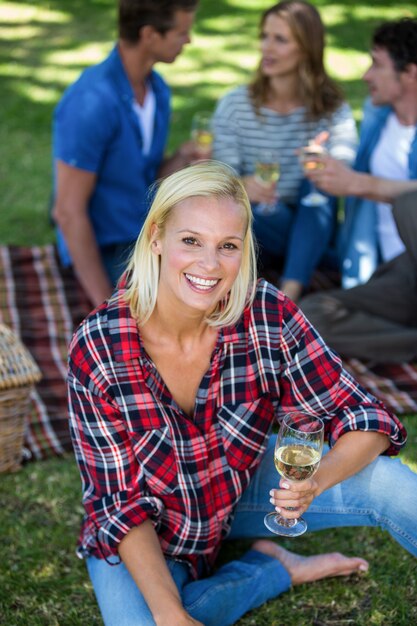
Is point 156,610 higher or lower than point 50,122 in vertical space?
higher

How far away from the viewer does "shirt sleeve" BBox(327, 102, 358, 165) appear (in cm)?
497

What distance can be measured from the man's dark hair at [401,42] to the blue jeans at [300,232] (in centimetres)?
82

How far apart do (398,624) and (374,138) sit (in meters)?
2.63

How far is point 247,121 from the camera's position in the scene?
506cm

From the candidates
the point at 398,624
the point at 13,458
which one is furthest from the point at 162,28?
the point at 398,624

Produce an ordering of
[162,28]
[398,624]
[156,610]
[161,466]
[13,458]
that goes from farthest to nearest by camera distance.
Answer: [162,28] < [13,458] < [398,624] < [161,466] < [156,610]

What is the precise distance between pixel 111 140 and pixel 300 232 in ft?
3.71

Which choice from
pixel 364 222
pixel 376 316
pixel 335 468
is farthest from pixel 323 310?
pixel 335 468

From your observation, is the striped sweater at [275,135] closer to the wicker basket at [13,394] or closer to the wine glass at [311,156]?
the wine glass at [311,156]

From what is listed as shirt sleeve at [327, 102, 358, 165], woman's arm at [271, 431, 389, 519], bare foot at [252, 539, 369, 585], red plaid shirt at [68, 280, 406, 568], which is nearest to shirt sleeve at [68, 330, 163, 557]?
red plaid shirt at [68, 280, 406, 568]

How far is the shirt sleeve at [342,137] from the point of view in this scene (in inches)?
196

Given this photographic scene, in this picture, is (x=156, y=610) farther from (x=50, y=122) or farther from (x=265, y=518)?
(x=50, y=122)

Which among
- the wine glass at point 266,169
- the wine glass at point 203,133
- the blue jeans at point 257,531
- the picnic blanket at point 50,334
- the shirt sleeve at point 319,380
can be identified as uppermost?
the shirt sleeve at point 319,380

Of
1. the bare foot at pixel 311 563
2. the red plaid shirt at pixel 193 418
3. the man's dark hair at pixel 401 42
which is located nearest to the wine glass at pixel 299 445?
the red plaid shirt at pixel 193 418
